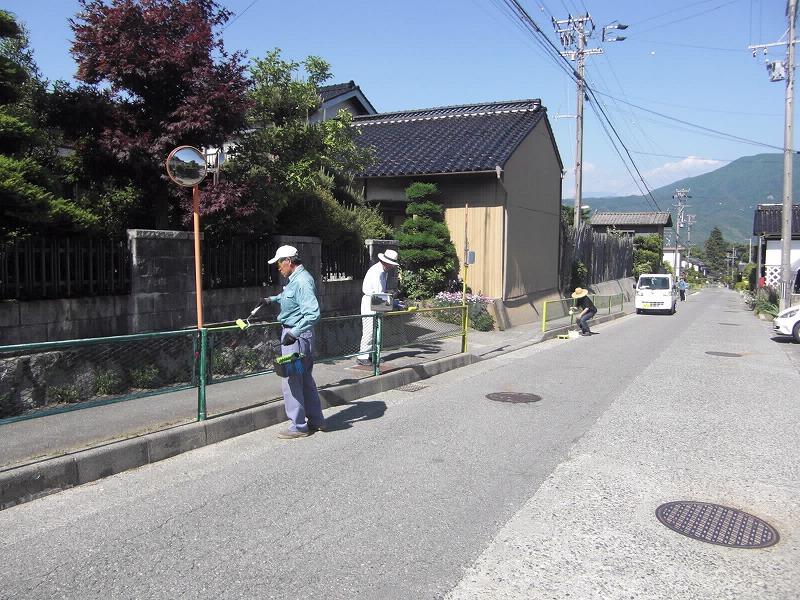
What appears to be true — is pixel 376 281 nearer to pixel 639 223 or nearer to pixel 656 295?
pixel 656 295

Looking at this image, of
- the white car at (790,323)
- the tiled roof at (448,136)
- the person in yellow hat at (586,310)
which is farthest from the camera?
the tiled roof at (448,136)

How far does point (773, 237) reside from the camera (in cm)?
3953

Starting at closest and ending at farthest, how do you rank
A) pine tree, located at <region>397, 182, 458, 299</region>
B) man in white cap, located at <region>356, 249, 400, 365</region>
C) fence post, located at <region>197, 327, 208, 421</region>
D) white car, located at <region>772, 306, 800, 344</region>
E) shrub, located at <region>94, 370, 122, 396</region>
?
shrub, located at <region>94, 370, 122, 396</region>
fence post, located at <region>197, 327, 208, 421</region>
man in white cap, located at <region>356, 249, 400, 365</region>
white car, located at <region>772, 306, 800, 344</region>
pine tree, located at <region>397, 182, 458, 299</region>

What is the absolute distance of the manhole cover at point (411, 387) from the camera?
906 centimetres

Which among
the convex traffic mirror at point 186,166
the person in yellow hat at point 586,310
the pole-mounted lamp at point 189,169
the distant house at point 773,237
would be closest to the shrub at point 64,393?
the pole-mounted lamp at point 189,169

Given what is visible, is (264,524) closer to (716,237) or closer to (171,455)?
(171,455)

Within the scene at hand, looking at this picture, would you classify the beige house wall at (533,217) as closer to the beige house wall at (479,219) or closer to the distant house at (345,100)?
the beige house wall at (479,219)

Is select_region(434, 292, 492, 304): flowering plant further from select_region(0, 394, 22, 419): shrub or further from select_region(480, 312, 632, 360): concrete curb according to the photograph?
select_region(0, 394, 22, 419): shrub

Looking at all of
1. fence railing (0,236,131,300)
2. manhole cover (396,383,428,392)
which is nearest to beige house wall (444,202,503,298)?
manhole cover (396,383,428,392)

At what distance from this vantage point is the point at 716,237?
13462cm

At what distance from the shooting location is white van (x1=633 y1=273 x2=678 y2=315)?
26.9m

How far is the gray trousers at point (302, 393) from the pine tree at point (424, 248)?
10.2 metres

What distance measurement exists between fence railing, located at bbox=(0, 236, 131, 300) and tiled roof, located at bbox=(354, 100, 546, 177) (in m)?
9.52

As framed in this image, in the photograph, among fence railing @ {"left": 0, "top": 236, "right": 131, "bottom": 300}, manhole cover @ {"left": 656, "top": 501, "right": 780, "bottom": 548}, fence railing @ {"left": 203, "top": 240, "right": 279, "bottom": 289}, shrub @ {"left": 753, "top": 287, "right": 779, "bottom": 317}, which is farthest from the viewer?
shrub @ {"left": 753, "top": 287, "right": 779, "bottom": 317}
